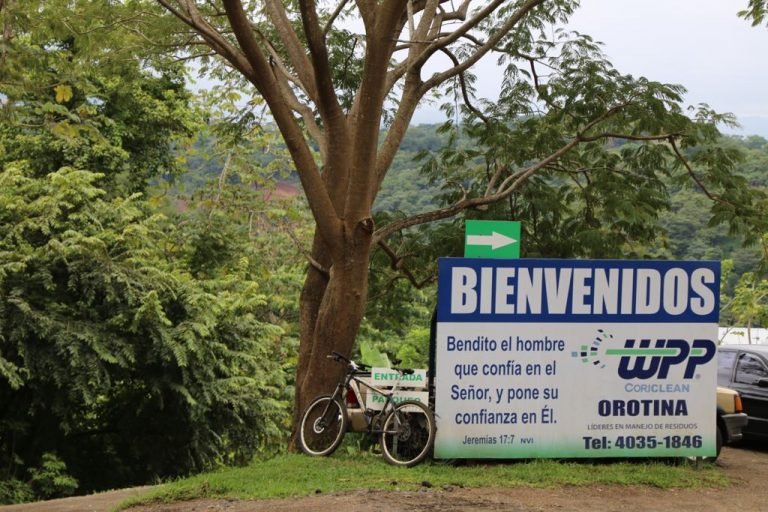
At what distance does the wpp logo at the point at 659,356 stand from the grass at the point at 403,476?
0.93m

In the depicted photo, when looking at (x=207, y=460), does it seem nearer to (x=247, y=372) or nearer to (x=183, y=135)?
(x=247, y=372)

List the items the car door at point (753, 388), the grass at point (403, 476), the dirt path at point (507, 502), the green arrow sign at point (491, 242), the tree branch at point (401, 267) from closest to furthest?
the dirt path at point (507, 502) → the grass at point (403, 476) → the green arrow sign at point (491, 242) → the car door at point (753, 388) → the tree branch at point (401, 267)

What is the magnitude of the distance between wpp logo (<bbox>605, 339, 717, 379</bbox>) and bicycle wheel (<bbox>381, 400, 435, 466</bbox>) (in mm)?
2060

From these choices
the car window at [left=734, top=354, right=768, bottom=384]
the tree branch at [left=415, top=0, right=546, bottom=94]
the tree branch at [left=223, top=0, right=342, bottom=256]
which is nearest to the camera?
the tree branch at [left=223, top=0, right=342, bottom=256]

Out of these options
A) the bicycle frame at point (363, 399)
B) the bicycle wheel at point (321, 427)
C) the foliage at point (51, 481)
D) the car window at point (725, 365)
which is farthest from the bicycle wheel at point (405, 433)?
the foliage at point (51, 481)

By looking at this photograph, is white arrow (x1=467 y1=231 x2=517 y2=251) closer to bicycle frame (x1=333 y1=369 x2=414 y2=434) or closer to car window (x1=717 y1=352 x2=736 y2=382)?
bicycle frame (x1=333 y1=369 x2=414 y2=434)

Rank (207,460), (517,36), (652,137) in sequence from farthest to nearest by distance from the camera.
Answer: (207,460) < (517,36) < (652,137)

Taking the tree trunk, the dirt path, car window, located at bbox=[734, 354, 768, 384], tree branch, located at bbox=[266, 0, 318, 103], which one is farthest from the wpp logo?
tree branch, located at bbox=[266, 0, 318, 103]

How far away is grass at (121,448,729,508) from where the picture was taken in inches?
311

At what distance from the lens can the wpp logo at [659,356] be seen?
→ 9.40 metres

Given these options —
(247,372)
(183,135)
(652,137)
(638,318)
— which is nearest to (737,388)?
(652,137)

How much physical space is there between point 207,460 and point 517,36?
31.3 feet

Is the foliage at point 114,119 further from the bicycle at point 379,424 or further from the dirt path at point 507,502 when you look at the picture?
the dirt path at point 507,502

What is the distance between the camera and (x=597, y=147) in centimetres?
1497
